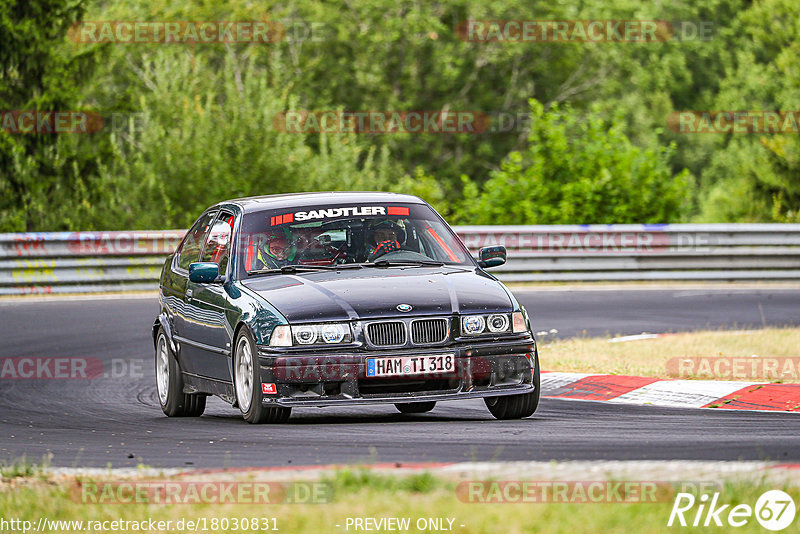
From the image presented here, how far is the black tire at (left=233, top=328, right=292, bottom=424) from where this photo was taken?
876 centimetres

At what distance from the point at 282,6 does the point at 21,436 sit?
44.4 meters

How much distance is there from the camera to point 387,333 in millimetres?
8656

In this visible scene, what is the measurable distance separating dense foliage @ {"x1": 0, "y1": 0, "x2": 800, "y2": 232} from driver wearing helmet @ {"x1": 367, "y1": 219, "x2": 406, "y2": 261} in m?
16.3

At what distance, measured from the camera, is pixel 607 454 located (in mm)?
7137

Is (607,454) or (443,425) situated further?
(443,425)

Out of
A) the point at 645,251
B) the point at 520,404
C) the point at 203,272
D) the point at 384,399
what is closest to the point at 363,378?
the point at 384,399

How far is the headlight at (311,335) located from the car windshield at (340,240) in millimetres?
1025

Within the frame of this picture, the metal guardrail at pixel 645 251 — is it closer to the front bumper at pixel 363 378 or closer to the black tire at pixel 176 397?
A: the black tire at pixel 176 397

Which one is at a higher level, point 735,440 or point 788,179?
point 735,440

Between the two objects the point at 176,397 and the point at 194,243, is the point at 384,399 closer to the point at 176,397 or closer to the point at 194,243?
the point at 176,397

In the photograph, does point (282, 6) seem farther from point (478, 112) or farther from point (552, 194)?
point (552, 194)

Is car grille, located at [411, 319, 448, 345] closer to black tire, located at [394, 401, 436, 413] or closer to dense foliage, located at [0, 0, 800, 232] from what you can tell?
black tire, located at [394, 401, 436, 413]

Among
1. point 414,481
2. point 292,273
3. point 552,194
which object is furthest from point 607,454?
point 552,194

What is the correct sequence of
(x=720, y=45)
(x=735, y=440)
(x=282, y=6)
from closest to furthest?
1. (x=735, y=440)
2. (x=282, y=6)
3. (x=720, y=45)
